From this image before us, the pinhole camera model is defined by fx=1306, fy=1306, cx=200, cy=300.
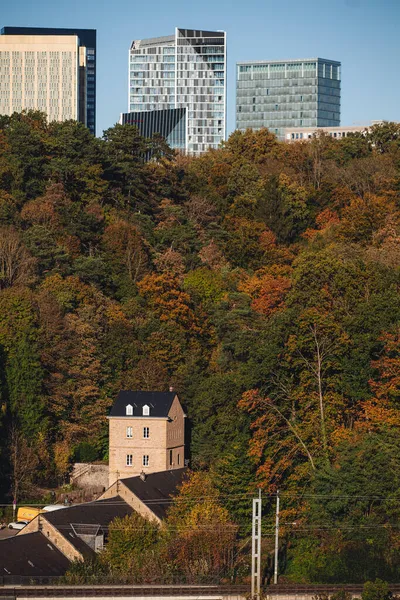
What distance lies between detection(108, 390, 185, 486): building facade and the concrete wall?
4.50ft

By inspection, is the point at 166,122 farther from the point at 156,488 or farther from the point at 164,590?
→ the point at 164,590

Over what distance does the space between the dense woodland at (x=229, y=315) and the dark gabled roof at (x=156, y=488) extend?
84.3 inches

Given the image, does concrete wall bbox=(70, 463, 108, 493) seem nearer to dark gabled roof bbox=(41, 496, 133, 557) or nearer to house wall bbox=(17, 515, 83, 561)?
dark gabled roof bbox=(41, 496, 133, 557)

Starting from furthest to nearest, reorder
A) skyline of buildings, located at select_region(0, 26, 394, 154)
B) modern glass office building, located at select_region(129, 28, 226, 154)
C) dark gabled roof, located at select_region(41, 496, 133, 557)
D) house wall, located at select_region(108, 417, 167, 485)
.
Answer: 1. modern glass office building, located at select_region(129, 28, 226, 154)
2. skyline of buildings, located at select_region(0, 26, 394, 154)
3. house wall, located at select_region(108, 417, 167, 485)
4. dark gabled roof, located at select_region(41, 496, 133, 557)

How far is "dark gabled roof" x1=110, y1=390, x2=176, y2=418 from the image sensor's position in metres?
66.9

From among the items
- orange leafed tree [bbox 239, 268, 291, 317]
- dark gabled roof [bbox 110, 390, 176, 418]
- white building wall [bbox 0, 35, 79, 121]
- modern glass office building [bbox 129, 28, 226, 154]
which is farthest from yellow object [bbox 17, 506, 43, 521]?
modern glass office building [bbox 129, 28, 226, 154]

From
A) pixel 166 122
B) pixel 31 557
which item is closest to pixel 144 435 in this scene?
pixel 31 557

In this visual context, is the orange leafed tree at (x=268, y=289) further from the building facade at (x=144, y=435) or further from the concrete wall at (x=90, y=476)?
the concrete wall at (x=90, y=476)

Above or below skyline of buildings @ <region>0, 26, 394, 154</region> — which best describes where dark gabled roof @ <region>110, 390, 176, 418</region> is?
below

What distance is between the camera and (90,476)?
67.7 metres

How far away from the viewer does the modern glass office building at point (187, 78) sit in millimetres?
185875

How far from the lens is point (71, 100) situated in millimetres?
178000

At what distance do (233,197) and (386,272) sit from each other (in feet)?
105

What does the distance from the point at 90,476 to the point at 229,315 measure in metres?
14.3
